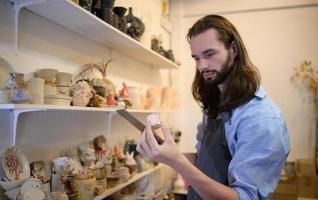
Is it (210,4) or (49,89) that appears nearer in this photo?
(49,89)

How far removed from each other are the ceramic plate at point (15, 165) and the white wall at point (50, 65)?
0.19 ft

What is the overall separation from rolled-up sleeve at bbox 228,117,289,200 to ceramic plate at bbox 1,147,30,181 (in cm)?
84

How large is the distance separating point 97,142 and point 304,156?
89.6 inches

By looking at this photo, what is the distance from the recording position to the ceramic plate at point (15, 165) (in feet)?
3.65

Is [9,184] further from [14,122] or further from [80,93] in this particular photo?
[80,93]

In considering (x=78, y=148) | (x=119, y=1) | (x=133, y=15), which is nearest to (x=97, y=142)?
(x=78, y=148)

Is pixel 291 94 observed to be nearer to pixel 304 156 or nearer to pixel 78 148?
pixel 304 156

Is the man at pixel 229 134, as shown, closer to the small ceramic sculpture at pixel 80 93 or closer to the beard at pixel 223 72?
the beard at pixel 223 72

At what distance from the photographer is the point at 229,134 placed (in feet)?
3.86

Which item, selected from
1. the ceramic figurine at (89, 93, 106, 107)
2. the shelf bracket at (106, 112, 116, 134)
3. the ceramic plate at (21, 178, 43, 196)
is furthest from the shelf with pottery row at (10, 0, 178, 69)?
the ceramic plate at (21, 178, 43, 196)

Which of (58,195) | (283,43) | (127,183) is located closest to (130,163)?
(127,183)

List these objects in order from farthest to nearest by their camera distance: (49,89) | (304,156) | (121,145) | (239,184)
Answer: (304,156) → (121,145) → (49,89) → (239,184)

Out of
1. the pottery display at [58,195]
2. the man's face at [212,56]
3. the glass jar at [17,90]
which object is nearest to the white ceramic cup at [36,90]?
the glass jar at [17,90]

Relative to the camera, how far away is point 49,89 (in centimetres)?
121
